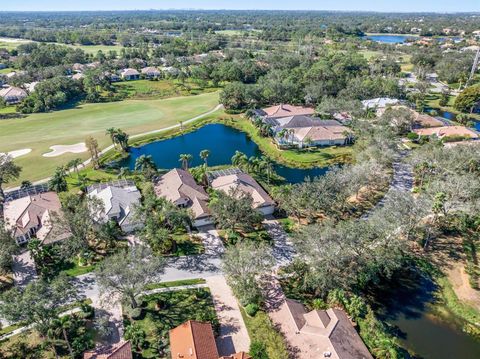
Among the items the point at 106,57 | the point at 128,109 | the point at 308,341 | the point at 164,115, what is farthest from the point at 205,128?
the point at 106,57

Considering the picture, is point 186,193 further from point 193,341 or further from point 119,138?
point 119,138

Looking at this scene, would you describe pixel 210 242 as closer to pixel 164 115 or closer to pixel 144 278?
pixel 144 278

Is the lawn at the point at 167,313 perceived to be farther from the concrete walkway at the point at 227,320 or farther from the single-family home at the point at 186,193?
the single-family home at the point at 186,193

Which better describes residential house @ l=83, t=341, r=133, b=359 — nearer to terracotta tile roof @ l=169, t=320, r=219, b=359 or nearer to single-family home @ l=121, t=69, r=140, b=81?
terracotta tile roof @ l=169, t=320, r=219, b=359

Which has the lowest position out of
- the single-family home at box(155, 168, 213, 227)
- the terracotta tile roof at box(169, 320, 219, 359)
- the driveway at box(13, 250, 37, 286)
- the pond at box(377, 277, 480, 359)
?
the driveway at box(13, 250, 37, 286)

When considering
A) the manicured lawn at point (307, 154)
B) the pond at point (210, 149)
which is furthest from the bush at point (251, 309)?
the manicured lawn at point (307, 154)

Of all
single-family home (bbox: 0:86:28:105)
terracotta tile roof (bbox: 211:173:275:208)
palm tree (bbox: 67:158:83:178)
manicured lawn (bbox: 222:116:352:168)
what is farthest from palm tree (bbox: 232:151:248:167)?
single-family home (bbox: 0:86:28:105)
